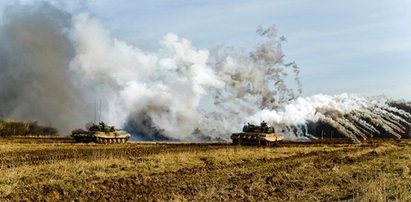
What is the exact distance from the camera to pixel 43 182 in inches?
709

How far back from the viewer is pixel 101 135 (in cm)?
5350

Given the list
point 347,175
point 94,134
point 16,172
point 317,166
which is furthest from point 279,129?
point 16,172

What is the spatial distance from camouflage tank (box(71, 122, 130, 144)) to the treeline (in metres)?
19.5

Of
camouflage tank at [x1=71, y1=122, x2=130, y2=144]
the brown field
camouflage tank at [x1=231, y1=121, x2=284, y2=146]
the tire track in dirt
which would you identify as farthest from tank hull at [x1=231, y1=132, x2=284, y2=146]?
the brown field

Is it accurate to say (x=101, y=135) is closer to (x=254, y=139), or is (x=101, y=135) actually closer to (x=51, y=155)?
(x=254, y=139)

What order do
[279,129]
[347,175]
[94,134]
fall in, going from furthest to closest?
1. [279,129]
2. [94,134]
3. [347,175]

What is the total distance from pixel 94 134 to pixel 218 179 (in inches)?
1401

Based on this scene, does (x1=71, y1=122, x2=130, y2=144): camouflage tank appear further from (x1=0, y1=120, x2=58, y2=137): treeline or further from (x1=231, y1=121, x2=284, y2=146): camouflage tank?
(x1=0, y1=120, x2=58, y2=137): treeline

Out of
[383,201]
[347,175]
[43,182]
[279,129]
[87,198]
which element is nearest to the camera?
[383,201]

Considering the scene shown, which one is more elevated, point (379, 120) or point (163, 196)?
point (379, 120)

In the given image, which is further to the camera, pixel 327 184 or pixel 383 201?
pixel 327 184

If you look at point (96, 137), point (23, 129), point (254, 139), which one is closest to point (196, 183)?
point (254, 139)

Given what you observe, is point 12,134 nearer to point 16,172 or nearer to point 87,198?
point 16,172

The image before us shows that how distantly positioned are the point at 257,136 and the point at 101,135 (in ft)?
53.8
